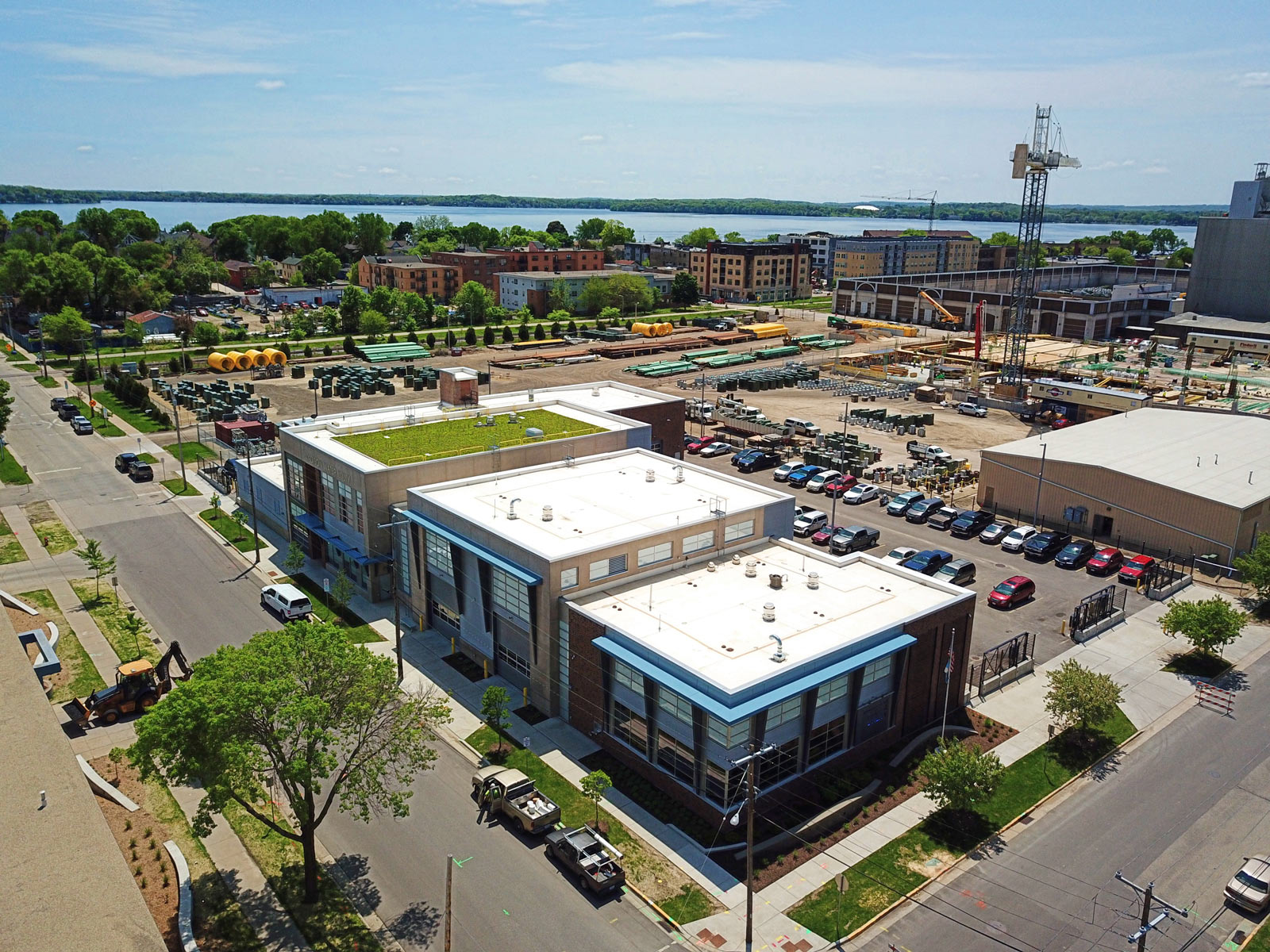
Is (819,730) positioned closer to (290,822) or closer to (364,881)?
(364,881)

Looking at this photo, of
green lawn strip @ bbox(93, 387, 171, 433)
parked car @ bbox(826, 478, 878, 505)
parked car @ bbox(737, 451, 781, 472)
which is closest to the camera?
parked car @ bbox(826, 478, 878, 505)

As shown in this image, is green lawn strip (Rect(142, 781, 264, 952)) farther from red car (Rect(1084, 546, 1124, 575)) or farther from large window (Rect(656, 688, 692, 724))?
red car (Rect(1084, 546, 1124, 575))

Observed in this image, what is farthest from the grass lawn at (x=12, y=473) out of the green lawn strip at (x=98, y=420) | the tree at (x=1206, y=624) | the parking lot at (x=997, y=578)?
the tree at (x=1206, y=624)

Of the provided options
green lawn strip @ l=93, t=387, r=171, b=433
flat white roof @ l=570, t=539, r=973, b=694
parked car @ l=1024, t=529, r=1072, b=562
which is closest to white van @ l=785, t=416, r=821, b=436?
parked car @ l=1024, t=529, r=1072, b=562

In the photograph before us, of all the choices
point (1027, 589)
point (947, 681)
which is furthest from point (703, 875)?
point (1027, 589)

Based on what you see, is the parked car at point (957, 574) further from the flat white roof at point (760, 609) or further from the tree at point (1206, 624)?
the flat white roof at point (760, 609)

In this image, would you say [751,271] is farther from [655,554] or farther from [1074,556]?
[655,554]

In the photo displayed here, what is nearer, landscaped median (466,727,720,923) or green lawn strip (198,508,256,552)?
landscaped median (466,727,720,923)
